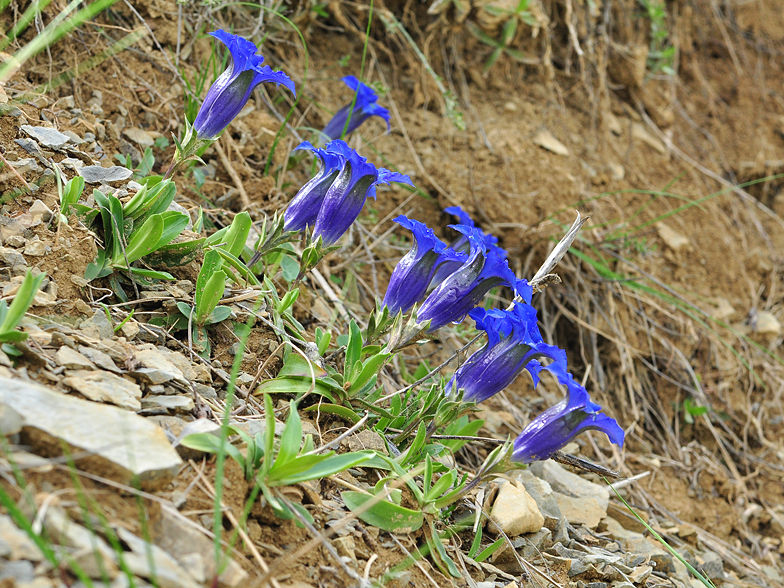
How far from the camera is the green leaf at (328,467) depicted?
1751 millimetres

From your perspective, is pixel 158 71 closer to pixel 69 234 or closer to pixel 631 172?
pixel 69 234

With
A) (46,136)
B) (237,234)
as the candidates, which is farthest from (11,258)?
(237,234)

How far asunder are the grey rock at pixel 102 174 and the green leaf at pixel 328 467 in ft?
4.65

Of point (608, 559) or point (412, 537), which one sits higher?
point (412, 537)

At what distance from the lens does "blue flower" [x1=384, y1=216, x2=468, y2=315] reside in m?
2.39

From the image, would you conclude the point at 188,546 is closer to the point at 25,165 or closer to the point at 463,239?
the point at 25,165

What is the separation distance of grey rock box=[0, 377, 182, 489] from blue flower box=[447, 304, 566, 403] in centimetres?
107

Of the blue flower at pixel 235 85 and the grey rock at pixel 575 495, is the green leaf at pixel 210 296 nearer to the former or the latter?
the blue flower at pixel 235 85

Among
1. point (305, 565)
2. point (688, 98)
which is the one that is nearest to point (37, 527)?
point (305, 565)

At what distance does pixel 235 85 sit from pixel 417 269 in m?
0.96

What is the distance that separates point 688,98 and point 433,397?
14.9 feet

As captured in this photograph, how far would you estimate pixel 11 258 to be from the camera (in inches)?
79.4

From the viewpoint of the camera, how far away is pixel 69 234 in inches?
85.7

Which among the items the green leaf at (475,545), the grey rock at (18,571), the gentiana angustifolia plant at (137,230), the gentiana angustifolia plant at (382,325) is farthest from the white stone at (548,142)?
the grey rock at (18,571)
